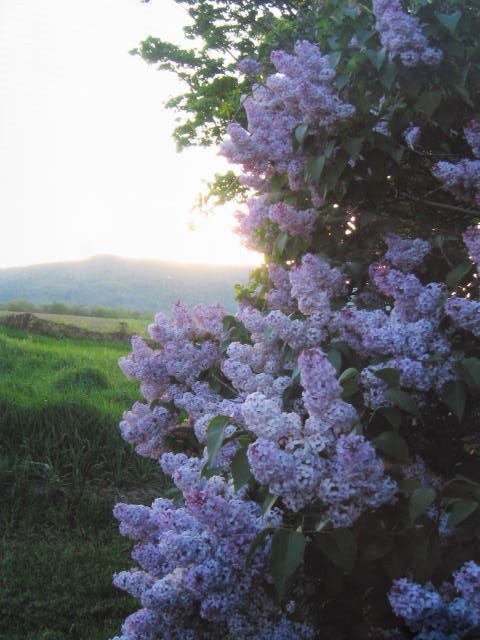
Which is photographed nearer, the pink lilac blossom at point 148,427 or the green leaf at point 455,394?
the green leaf at point 455,394

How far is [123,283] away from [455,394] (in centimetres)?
3741

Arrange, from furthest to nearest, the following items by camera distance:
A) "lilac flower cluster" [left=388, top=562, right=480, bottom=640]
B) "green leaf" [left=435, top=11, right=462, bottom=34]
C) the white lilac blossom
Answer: the white lilac blossom < "green leaf" [left=435, top=11, right=462, bottom=34] < "lilac flower cluster" [left=388, top=562, right=480, bottom=640]

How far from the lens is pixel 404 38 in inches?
93.5

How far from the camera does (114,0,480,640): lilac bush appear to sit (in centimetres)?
191

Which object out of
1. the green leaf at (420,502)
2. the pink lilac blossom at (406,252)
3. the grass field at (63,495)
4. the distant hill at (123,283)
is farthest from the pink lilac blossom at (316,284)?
Result: the distant hill at (123,283)

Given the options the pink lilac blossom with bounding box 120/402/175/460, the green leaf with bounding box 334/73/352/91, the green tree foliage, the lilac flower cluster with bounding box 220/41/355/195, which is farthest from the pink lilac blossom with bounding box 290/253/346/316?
the green tree foliage

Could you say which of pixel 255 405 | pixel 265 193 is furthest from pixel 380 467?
pixel 265 193

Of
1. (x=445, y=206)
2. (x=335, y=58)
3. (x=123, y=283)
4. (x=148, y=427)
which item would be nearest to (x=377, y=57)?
(x=335, y=58)

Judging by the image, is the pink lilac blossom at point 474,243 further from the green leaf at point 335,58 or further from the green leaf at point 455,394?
the green leaf at point 335,58

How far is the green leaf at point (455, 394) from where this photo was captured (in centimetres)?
211

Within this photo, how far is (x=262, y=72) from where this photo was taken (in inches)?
132

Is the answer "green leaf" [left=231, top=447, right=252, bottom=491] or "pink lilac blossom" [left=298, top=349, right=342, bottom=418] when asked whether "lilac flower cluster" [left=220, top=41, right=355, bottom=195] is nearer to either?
"pink lilac blossom" [left=298, top=349, right=342, bottom=418]

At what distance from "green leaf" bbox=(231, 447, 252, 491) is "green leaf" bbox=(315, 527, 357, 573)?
10.3 inches

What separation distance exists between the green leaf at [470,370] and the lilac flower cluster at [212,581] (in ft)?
2.34
